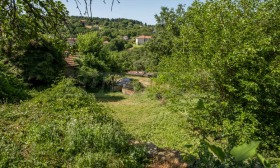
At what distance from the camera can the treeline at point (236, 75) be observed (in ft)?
24.3

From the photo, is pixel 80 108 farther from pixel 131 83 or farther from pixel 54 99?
pixel 131 83

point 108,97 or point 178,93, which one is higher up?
point 178,93

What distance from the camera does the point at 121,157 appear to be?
520 cm

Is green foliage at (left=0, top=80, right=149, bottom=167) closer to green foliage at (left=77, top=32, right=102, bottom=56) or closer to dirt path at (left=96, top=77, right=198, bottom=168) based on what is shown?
dirt path at (left=96, top=77, right=198, bottom=168)

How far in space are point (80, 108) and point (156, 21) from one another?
54.6 feet

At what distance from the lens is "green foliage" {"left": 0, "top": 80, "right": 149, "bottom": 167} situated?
4953 millimetres

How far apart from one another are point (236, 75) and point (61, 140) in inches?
220

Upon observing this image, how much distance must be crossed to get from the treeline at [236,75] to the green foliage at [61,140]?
2.85m

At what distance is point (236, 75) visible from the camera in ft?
25.0

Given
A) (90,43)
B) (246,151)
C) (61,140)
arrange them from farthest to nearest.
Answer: (90,43)
(61,140)
(246,151)

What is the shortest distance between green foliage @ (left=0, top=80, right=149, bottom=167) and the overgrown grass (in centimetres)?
243

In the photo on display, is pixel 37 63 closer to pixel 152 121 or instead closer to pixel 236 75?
pixel 152 121

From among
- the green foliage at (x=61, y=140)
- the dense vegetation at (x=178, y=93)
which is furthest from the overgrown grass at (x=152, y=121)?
the green foliage at (x=61, y=140)

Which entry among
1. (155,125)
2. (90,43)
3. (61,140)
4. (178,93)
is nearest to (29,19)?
(61,140)
